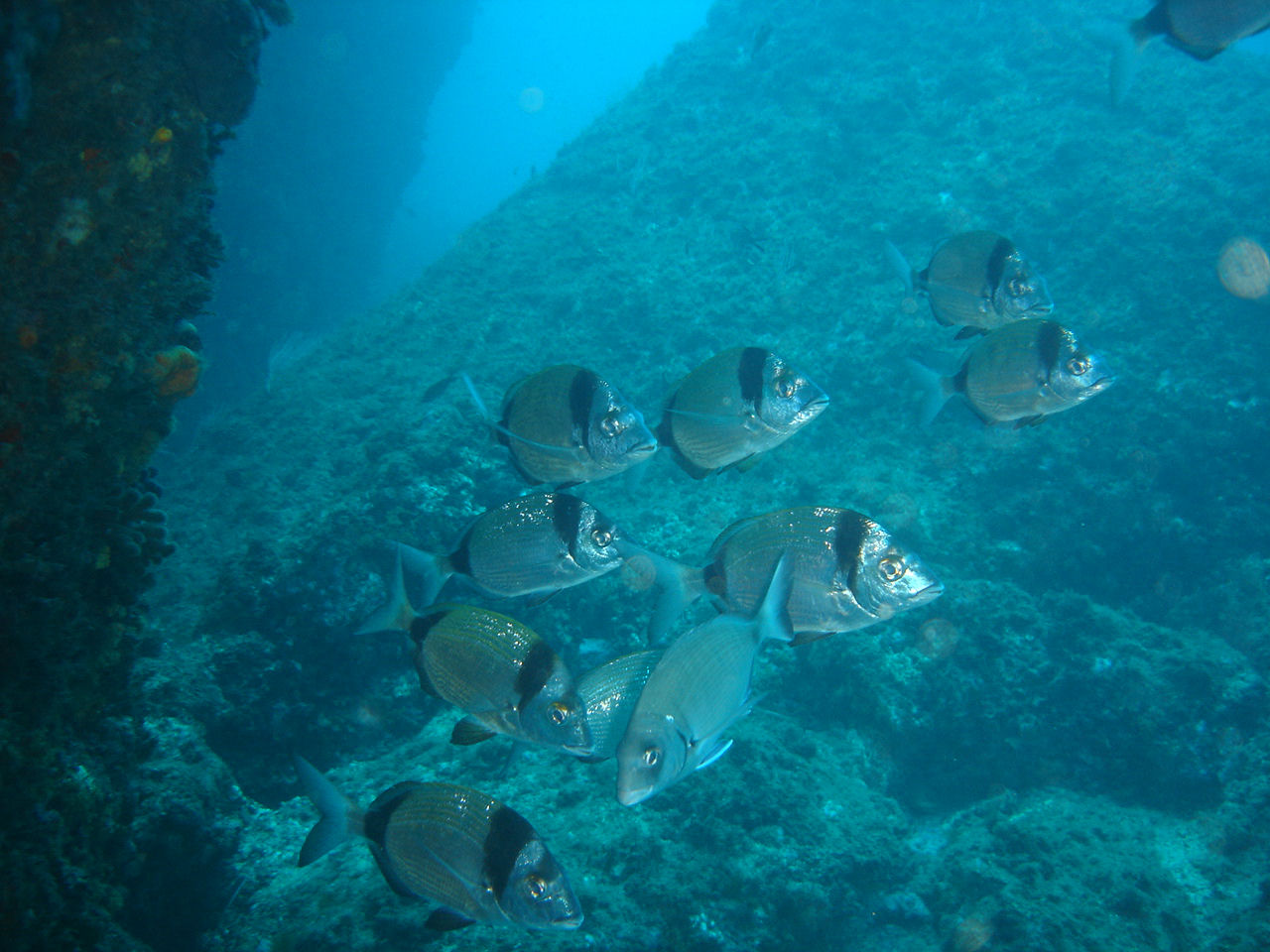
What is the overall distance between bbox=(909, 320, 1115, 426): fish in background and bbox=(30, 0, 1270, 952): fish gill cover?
3.02 meters

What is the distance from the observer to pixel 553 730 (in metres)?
2.50

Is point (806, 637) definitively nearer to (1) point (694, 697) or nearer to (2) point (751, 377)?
(1) point (694, 697)

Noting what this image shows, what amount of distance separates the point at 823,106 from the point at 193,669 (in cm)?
1682

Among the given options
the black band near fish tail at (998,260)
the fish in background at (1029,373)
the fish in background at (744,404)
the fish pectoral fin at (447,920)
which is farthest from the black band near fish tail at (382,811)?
the black band near fish tail at (998,260)

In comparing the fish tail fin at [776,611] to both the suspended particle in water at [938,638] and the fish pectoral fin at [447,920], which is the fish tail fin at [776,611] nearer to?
the fish pectoral fin at [447,920]

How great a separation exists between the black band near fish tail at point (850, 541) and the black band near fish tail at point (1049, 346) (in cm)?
162

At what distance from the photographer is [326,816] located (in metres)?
2.47

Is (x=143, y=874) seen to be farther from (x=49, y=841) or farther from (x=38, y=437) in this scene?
(x=38, y=437)

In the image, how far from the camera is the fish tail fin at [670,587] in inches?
109

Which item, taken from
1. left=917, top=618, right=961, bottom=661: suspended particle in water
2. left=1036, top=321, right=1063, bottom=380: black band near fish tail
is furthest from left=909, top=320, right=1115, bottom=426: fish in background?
left=917, top=618, right=961, bottom=661: suspended particle in water

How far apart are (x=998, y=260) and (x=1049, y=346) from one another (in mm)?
634

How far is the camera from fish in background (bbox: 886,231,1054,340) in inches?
135

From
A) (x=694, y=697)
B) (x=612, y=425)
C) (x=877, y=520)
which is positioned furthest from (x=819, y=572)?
(x=877, y=520)

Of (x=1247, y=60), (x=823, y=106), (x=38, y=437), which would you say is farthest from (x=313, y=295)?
(x=1247, y=60)
